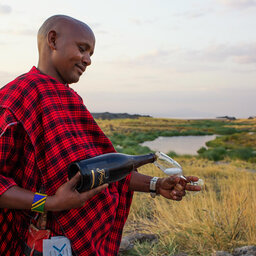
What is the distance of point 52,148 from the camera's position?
155 centimetres

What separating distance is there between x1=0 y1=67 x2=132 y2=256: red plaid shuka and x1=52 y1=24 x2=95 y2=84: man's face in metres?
0.09

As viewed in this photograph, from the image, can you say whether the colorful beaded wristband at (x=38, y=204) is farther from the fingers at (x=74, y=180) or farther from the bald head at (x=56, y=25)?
the bald head at (x=56, y=25)

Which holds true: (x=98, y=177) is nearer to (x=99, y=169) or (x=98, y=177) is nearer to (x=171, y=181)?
(x=99, y=169)

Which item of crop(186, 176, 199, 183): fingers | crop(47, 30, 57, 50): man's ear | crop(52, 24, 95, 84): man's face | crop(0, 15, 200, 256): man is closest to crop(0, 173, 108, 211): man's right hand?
crop(0, 15, 200, 256): man

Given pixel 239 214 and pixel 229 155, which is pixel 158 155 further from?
pixel 229 155

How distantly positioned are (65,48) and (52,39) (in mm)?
90

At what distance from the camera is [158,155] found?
212 centimetres

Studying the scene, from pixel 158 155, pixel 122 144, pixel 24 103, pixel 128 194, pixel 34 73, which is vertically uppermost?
pixel 34 73

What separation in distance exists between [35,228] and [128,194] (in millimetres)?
693

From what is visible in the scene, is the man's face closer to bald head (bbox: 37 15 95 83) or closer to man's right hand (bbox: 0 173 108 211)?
bald head (bbox: 37 15 95 83)

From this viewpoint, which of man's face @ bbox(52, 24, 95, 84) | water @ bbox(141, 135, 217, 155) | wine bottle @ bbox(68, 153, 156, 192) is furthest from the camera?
water @ bbox(141, 135, 217, 155)

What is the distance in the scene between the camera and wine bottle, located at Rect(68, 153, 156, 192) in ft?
4.69

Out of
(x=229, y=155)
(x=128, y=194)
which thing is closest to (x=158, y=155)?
(x=128, y=194)

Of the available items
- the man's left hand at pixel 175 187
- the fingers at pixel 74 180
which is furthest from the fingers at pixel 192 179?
the fingers at pixel 74 180
